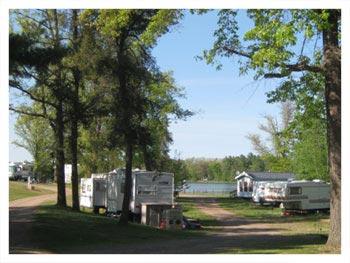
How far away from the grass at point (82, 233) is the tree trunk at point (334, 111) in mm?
6181

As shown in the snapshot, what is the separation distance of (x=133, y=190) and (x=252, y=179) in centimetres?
3029

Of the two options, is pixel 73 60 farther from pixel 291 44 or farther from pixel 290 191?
pixel 290 191

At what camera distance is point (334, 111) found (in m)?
13.5

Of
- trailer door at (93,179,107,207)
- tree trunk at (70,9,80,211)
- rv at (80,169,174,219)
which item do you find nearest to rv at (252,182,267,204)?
trailer door at (93,179,107,207)

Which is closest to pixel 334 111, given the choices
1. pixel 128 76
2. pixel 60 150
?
pixel 128 76

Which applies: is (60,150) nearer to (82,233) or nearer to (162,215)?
(162,215)

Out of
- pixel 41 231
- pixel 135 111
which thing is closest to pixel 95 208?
pixel 135 111

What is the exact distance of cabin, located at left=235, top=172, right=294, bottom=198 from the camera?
5428 cm

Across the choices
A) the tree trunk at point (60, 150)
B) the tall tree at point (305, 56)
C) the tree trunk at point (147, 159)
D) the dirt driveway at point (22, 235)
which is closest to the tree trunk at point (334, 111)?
the tall tree at point (305, 56)

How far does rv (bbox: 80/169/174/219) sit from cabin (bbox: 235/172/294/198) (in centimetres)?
2359

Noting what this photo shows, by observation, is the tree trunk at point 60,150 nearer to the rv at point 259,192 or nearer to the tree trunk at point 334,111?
the tree trunk at point 334,111

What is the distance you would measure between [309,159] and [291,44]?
108 ft

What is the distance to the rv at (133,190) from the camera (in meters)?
26.1

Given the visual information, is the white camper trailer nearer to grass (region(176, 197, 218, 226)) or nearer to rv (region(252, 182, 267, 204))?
grass (region(176, 197, 218, 226))
